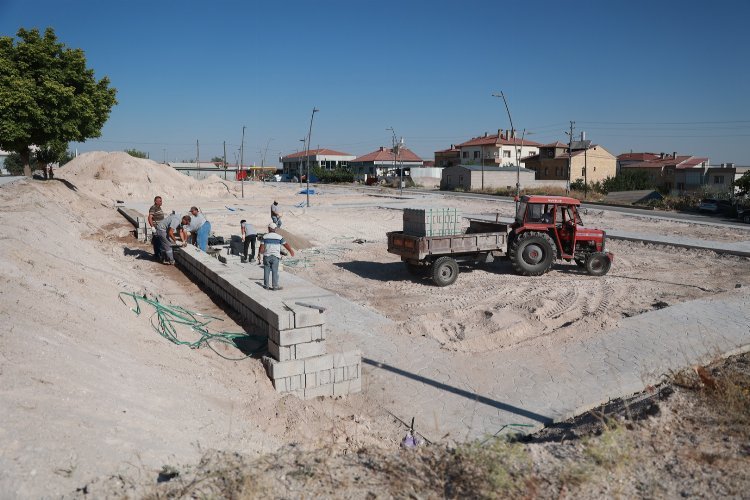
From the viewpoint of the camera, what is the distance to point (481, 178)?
53.6m

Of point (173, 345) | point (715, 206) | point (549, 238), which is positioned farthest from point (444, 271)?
point (715, 206)

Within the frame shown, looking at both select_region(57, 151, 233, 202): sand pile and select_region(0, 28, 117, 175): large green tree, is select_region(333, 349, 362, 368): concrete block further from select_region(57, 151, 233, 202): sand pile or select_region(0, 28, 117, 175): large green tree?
select_region(57, 151, 233, 202): sand pile

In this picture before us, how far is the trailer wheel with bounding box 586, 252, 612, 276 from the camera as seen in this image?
1392 centimetres

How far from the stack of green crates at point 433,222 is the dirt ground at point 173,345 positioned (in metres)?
1.30

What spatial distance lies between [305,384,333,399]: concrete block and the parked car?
31316 millimetres

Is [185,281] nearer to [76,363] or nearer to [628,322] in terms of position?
[76,363]

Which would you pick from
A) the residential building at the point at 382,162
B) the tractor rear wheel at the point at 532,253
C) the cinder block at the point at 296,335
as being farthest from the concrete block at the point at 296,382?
the residential building at the point at 382,162

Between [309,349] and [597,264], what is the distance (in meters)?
9.77

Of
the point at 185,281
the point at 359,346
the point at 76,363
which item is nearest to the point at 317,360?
the point at 359,346

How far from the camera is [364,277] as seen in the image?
14.2m

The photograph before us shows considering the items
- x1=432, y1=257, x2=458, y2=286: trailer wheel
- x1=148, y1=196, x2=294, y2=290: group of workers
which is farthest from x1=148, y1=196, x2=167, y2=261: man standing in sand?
x1=432, y1=257, x2=458, y2=286: trailer wheel

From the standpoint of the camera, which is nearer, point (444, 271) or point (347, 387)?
point (347, 387)

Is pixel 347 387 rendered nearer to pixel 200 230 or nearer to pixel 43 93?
pixel 200 230

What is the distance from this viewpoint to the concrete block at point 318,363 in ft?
21.8
